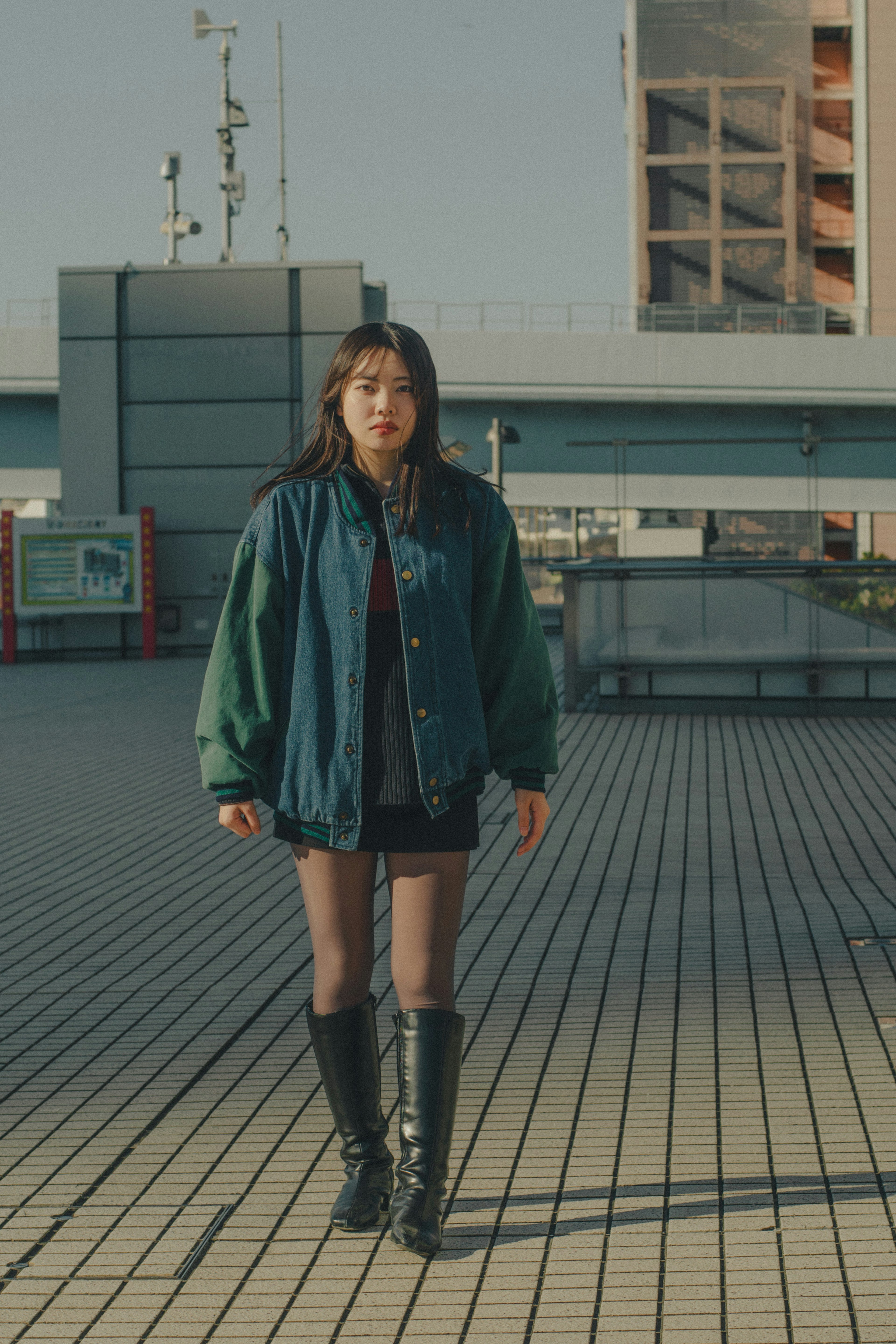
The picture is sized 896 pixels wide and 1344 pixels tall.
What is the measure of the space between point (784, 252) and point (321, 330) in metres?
56.0

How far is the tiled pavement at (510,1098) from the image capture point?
2633mm

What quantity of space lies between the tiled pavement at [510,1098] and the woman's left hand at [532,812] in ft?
2.37

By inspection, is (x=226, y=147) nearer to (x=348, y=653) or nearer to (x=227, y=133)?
(x=227, y=133)

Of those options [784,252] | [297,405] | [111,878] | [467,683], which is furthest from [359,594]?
[784,252]

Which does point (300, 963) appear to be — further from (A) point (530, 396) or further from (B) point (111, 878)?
(A) point (530, 396)

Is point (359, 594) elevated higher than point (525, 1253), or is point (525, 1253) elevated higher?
point (359, 594)

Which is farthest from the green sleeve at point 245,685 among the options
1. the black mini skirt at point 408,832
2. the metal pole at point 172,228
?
the metal pole at point 172,228

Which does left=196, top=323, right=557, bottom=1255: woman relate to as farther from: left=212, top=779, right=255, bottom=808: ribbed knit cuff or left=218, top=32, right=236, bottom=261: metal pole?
left=218, top=32, right=236, bottom=261: metal pole

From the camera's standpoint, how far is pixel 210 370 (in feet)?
66.8

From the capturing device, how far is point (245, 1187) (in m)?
3.13

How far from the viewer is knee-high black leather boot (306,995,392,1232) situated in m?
2.93

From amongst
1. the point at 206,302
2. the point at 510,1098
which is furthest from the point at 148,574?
the point at 510,1098

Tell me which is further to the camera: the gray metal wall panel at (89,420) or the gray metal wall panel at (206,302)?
the gray metal wall panel at (89,420)

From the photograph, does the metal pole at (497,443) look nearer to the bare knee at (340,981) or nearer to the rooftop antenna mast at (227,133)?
the rooftop antenna mast at (227,133)
